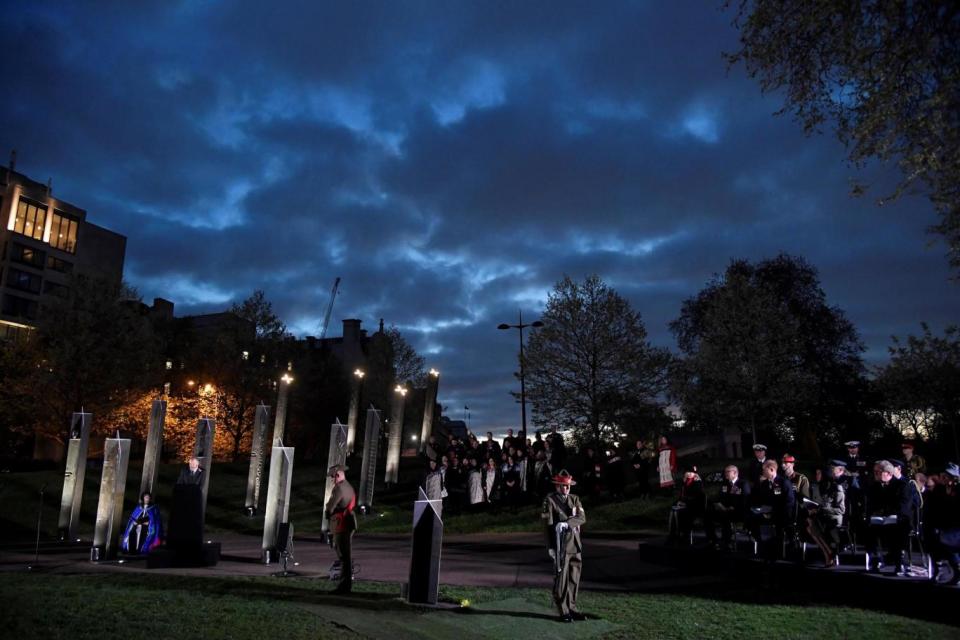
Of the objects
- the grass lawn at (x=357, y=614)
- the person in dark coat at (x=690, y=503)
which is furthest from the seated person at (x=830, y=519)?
the person in dark coat at (x=690, y=503)

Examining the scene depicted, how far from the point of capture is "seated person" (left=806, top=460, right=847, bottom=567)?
12.1 m

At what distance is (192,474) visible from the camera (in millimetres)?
16703

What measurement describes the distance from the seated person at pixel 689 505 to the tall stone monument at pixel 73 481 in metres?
17.7

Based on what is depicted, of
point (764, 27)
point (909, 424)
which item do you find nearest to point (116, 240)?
point (764, 27)

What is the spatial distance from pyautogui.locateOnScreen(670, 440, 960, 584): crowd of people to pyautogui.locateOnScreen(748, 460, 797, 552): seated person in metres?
0.02

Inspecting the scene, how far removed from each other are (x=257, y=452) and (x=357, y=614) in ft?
52.6

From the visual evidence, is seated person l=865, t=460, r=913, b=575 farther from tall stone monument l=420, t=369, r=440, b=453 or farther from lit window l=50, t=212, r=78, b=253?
lit window l=50, t=212, r=78, b=253

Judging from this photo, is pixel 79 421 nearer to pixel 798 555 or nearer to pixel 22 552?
pixel 22 552

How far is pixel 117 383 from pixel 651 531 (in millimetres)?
30754

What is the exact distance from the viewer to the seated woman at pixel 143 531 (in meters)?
15.9

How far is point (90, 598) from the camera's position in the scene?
8.82 metres

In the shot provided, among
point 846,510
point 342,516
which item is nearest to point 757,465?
point 846,510

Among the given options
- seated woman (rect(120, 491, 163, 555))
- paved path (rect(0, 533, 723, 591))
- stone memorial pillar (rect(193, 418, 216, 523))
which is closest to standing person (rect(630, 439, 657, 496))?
paved path (rect(0, 533, 723, 591))

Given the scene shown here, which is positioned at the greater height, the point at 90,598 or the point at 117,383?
the point at 117,383
